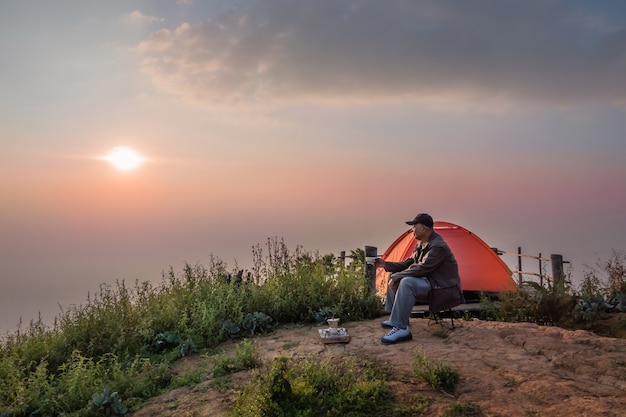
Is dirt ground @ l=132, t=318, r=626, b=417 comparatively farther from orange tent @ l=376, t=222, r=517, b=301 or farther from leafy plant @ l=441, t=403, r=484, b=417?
orange tent @ l=376, t=222, r=517, b=301

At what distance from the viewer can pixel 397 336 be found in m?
7.57

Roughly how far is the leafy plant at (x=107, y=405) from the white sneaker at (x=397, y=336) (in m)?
3.58

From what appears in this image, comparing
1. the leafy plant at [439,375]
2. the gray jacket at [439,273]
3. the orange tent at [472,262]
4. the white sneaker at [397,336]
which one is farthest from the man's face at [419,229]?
the orange tent at [472,262]

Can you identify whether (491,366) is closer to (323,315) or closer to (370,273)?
(323,315)

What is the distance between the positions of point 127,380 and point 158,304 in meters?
2.53

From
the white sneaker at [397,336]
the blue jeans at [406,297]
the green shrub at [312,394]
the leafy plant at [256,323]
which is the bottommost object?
the green shrub at [312,394]

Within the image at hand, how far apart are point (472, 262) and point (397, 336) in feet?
17.8

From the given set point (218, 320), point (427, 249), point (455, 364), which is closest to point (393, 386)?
point (455, 364)

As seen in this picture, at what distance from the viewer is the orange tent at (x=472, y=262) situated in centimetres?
1217

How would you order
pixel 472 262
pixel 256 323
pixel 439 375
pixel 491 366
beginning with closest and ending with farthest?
pixel 439 375 → pixel 491 366 → pixel 256 323 → pixel 472 262

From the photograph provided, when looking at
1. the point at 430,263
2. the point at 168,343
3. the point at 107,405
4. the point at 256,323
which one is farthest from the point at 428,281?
the point at 107,405

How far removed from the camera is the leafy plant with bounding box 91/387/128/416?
624cm

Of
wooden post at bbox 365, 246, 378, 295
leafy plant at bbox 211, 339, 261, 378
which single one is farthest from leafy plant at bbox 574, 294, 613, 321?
leafy plant at bbox 211, 339, 261, 378

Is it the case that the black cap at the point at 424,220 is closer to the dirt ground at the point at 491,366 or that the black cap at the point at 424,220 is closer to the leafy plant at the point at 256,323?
the dirt ground at the point at 491,366
